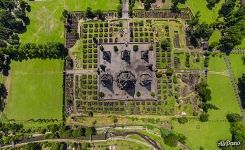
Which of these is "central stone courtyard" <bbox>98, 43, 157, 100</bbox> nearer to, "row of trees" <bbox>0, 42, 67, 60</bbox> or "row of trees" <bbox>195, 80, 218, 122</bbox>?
"row of trees" <bbox>0, 42, 67, 60</bbox>

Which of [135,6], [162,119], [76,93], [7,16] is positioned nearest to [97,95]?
[76,93]

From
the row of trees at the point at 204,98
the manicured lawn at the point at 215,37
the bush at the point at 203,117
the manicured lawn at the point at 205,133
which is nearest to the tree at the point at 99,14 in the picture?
the manicured lawn at the point at 215,37

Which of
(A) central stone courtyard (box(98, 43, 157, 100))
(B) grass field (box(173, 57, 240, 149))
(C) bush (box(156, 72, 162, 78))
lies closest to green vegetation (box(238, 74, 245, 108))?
(B) grass field (box(173, 57, 240, 149))

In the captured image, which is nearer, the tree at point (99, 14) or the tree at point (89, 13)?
the tree at point (89, 13)

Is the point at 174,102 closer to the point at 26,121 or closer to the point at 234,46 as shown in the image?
the point at 234,46

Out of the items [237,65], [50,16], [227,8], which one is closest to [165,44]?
[227,8]

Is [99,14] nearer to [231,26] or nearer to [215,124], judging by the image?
[231,26]

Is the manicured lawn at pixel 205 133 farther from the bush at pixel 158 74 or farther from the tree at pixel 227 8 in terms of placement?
the tree at pixel 227 8
